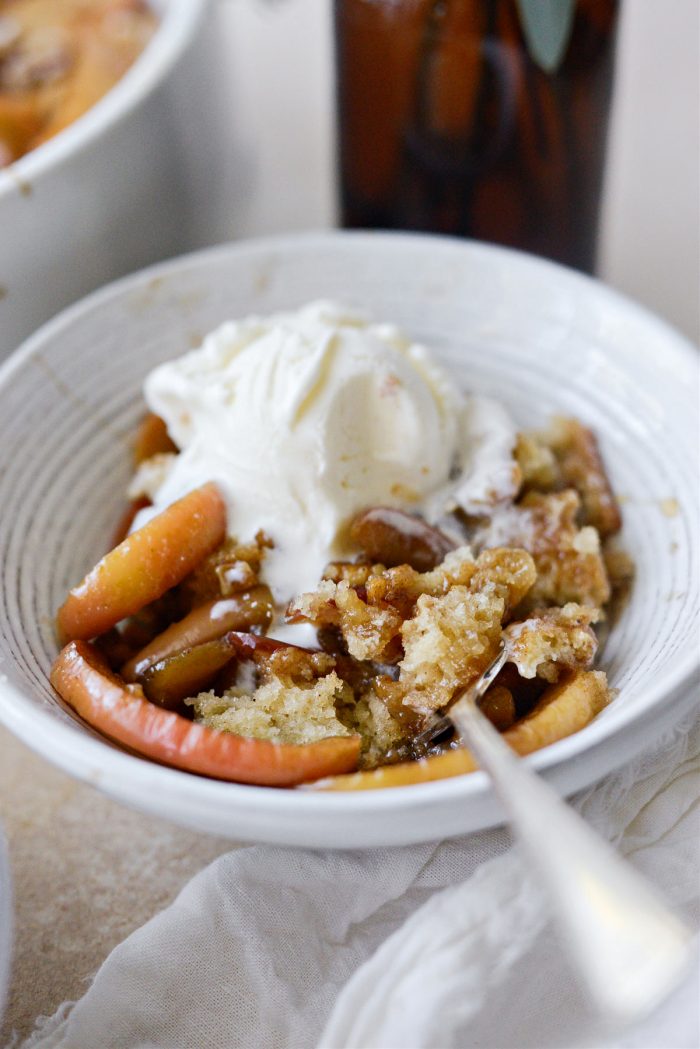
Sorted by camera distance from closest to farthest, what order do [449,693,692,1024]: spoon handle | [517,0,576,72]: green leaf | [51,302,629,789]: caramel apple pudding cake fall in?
[449,693,692,1024]: spoon handle, [51,302,629,789]: caramel apple pudding cake, [517,0,576,72]: green leaf

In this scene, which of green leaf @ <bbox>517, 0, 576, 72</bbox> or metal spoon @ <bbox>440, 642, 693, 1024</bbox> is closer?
metal spoon @ <bbox>440, 642, 693, 1024</bbox>

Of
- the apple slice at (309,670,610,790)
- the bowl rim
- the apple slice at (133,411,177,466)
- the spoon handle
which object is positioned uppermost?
the bowl rim

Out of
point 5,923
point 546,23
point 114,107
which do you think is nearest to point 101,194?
point 114,107

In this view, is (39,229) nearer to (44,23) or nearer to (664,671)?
(44,23)

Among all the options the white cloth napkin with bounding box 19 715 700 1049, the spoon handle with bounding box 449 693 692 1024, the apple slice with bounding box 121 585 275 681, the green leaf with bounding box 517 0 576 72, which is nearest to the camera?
the spoon handle with bounding box 449 693 692 1024

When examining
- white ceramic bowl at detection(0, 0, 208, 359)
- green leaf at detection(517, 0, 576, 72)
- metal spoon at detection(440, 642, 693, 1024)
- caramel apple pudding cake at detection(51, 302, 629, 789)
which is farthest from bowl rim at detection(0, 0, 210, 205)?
metal spoon at detection(440, 642, 693, 1024)

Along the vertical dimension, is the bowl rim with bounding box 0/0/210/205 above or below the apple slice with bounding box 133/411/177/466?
above

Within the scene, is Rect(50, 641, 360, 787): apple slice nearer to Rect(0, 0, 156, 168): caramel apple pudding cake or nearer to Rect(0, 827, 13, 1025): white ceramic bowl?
Rect(0, 827, 13, 1025): white ceramic bowl

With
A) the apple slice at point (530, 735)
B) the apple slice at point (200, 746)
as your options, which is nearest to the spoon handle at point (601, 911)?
the apple slice at point (530, 735)
